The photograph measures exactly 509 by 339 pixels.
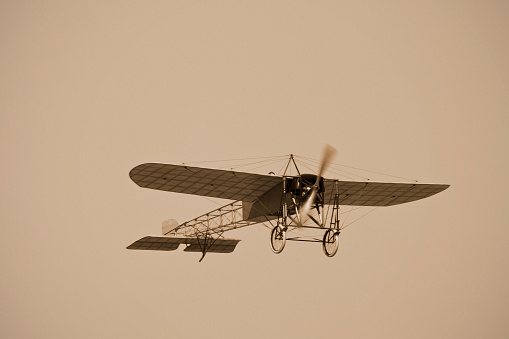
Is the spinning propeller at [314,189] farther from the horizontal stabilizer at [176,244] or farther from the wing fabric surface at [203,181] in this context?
the horizontal stabilizer at [176,244]

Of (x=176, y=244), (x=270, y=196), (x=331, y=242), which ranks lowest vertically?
(x=176, y=244)

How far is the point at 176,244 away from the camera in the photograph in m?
27.7

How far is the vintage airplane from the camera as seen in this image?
19.9 metres

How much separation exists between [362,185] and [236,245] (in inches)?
290

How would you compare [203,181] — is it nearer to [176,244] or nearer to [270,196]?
[270,196]

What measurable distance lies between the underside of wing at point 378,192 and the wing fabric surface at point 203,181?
7.82 ft

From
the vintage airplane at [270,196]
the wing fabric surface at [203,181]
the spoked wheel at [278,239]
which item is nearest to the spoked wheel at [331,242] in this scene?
the vintage airplane at [270,196]

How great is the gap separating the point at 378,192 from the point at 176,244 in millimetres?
8464

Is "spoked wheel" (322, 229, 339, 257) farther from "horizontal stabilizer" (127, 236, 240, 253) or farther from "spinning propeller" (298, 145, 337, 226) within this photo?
"horizontal stabilizer" (127, 236, 240, 253)

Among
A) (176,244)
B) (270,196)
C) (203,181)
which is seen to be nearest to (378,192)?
(270,196)

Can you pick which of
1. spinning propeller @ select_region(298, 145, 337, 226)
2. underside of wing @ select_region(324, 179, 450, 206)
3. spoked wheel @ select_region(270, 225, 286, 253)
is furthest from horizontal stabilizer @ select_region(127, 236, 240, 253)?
spinning propeller @ select_region(298, 145, 337, 226)

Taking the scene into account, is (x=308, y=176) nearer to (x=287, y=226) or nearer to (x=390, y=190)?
(x=287, y=226)

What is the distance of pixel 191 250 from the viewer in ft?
91.3

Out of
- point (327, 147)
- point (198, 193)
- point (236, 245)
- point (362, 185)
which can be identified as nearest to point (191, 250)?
point (236, 245)
